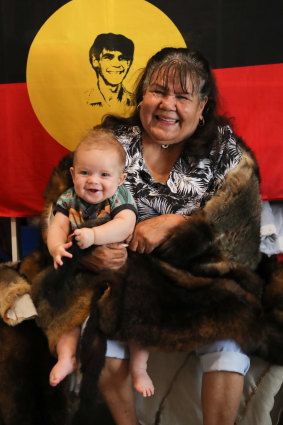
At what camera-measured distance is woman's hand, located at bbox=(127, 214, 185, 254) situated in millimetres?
1467

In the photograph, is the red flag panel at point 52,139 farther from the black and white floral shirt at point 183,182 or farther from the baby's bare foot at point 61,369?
the baby's bare foot at point 61,369

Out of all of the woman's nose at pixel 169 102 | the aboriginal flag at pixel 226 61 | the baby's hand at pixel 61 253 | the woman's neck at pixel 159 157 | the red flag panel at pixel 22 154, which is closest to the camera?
the baby's hand at pixel 61 253

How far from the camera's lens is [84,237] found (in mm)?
1340

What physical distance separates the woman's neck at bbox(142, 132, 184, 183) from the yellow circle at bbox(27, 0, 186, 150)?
0.33 m

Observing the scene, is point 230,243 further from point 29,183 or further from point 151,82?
point 29,183

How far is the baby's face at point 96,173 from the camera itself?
138 centimetres

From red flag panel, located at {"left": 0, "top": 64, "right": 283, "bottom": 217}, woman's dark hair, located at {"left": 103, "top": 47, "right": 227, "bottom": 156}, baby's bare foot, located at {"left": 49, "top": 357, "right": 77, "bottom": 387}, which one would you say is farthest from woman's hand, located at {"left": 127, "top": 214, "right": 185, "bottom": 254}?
red flag panel, located at {"left": 0, "top": 64, "right": 283, "bottom": 217}

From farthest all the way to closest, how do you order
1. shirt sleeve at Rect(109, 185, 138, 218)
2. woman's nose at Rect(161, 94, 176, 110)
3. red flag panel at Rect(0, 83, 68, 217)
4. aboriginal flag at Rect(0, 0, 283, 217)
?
red flag panel at Rect(0, 83, 68, 217)
aboriginal flag at Rect(0, 0, 283, 217)
woman's nose at Rect(161, 94, 176, 110)
shirt sleeve at Rect(109, 185, 138, 218)

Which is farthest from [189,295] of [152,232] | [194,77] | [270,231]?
[194,77]

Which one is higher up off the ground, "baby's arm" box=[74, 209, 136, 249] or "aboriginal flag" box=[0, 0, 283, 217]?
"aboriginal flag" box=[0, 0, 283, 217]

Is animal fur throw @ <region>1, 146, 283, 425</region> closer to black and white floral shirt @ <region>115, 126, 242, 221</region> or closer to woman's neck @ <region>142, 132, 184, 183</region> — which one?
black and white floral shirt @ <region>115, 126, 242, 221</region>

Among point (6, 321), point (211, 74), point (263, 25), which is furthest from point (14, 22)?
point (6, 321)

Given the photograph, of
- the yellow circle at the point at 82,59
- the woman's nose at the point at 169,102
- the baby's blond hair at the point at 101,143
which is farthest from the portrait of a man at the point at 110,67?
the baby's blond hair at the point at 101,143

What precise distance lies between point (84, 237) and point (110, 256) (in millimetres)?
147
